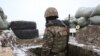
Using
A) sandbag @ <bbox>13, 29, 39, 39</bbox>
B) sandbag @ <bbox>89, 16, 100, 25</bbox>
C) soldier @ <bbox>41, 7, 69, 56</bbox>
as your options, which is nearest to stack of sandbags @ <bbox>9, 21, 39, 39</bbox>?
sandbag @ <bbox>13, 29, 39, 39</bbox>

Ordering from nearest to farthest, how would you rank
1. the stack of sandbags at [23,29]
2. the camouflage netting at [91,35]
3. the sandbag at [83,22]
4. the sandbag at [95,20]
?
the camouflage netting at [91,35]
the sandbag at [95,20]
the sandbag at [83,22]
the stack of sandbags at [23,29]

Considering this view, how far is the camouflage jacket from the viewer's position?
2680 mm

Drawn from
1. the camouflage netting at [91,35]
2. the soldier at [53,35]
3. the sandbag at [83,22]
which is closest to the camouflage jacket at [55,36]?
the soldier at [53,35]

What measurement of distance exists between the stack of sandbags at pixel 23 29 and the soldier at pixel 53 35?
1.89m

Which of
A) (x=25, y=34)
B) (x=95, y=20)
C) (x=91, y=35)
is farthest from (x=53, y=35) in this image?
(x=25, y=34)

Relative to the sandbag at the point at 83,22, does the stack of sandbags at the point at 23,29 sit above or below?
below

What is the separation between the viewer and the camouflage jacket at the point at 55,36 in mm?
2680

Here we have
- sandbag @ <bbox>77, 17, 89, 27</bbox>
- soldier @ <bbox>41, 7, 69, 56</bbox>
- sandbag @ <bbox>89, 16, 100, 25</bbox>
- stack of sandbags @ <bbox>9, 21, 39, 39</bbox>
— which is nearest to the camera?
soldier @ <bbox>41, 7, 69, 56</bbox>

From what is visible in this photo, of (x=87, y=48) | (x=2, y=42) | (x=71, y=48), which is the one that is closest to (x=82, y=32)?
(x=71, y=48)

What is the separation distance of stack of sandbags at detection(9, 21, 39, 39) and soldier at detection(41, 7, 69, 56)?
6.20ft

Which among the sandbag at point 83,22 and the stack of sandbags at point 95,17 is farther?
the sandbag at point 83,22

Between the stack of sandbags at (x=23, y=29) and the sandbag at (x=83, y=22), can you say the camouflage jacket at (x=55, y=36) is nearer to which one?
the sandbag at (x=83, y=22)

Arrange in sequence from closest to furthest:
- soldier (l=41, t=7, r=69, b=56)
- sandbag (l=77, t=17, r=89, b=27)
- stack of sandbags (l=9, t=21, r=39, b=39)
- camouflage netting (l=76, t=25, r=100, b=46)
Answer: soldier (l=41, t=7, r=69, b=56) → camouflage netting (l=76, t=25, r=100, b=46) → sandbag (l=77, t=17, r=89, b=27) → stack of sandbags (l=9, t=21, r=39, b=39)

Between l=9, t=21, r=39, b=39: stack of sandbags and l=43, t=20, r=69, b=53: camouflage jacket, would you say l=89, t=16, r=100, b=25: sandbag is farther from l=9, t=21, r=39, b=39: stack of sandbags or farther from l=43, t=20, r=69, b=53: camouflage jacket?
l=9, t=21, r=39, b=39: stack of sandbags
